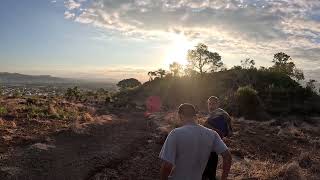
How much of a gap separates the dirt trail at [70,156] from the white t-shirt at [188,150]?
6.80 m

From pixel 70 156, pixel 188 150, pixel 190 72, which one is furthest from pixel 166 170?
pixel 190 72

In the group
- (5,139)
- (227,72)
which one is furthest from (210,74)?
(5,139)

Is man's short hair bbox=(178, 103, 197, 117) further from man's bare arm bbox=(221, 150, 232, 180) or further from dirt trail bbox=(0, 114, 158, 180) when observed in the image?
dirt trail bbox=(0, 114, 158, 180)

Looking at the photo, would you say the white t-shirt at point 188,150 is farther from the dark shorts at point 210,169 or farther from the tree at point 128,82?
the tree at point 128,82

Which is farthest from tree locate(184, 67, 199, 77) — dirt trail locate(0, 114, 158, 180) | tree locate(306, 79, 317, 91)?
dirt trail locate(0, 114, 158, 180)

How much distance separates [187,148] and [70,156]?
9.79 meters

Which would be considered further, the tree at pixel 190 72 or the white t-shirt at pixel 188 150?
the tree at pixel 190 72

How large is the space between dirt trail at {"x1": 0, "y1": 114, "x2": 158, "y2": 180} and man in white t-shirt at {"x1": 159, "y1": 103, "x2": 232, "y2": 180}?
6.80 metres

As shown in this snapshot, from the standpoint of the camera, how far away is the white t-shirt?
5305 millimetres

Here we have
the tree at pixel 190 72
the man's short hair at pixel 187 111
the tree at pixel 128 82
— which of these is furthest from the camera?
the tree at pixel 128 82

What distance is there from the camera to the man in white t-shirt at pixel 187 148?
528 cm

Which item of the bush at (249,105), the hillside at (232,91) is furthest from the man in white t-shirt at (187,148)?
the hillside at (232,91)

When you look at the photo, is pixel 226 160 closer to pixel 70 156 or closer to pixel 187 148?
pixel 187 148

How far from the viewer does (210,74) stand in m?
73.8
